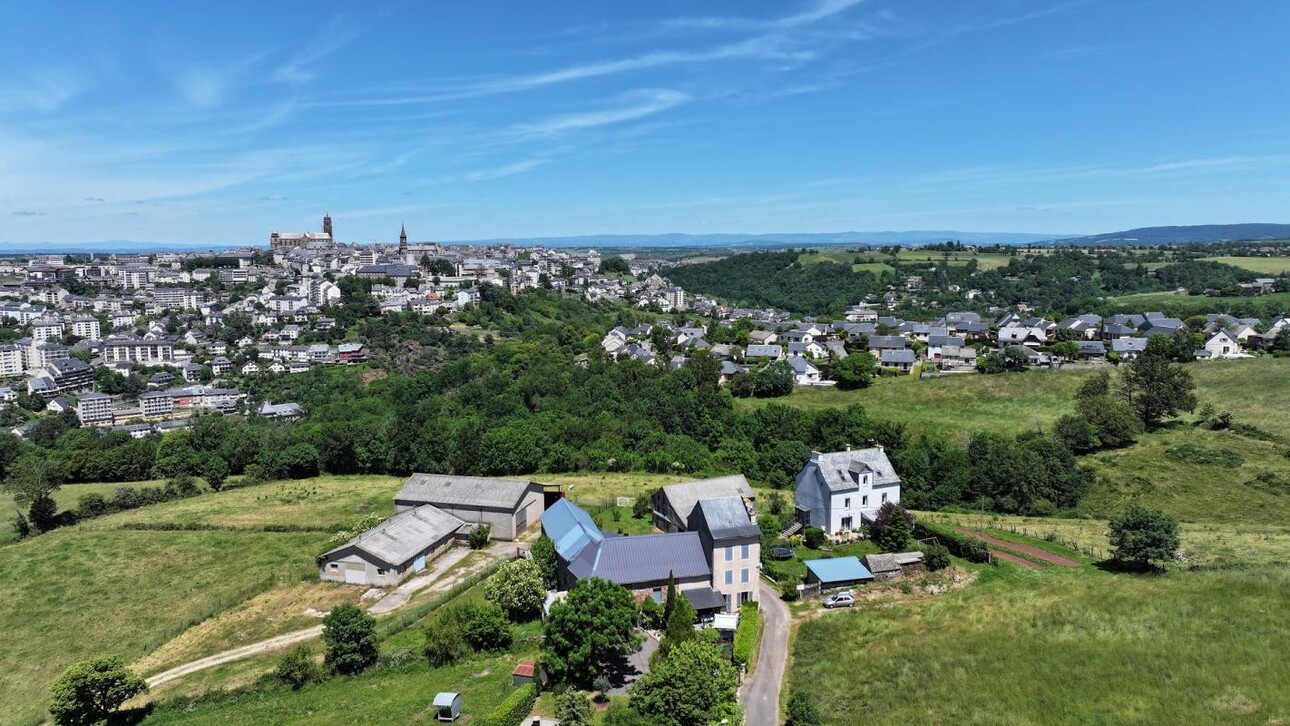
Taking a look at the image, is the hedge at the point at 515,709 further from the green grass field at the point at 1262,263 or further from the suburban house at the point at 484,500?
the green grass field at the point at 1262,263

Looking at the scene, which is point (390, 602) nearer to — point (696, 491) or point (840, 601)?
point (696, 491)

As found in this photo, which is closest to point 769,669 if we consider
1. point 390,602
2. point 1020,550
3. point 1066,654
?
point 1066,654

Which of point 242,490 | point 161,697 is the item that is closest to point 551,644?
point 161,697

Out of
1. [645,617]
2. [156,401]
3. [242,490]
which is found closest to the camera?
[645,617]

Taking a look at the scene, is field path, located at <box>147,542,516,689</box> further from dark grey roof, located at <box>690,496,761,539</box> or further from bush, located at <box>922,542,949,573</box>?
bush, located at <box>922,542,949,573</box>

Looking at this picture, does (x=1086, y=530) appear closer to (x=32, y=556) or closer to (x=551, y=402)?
(x=551, y=402)
